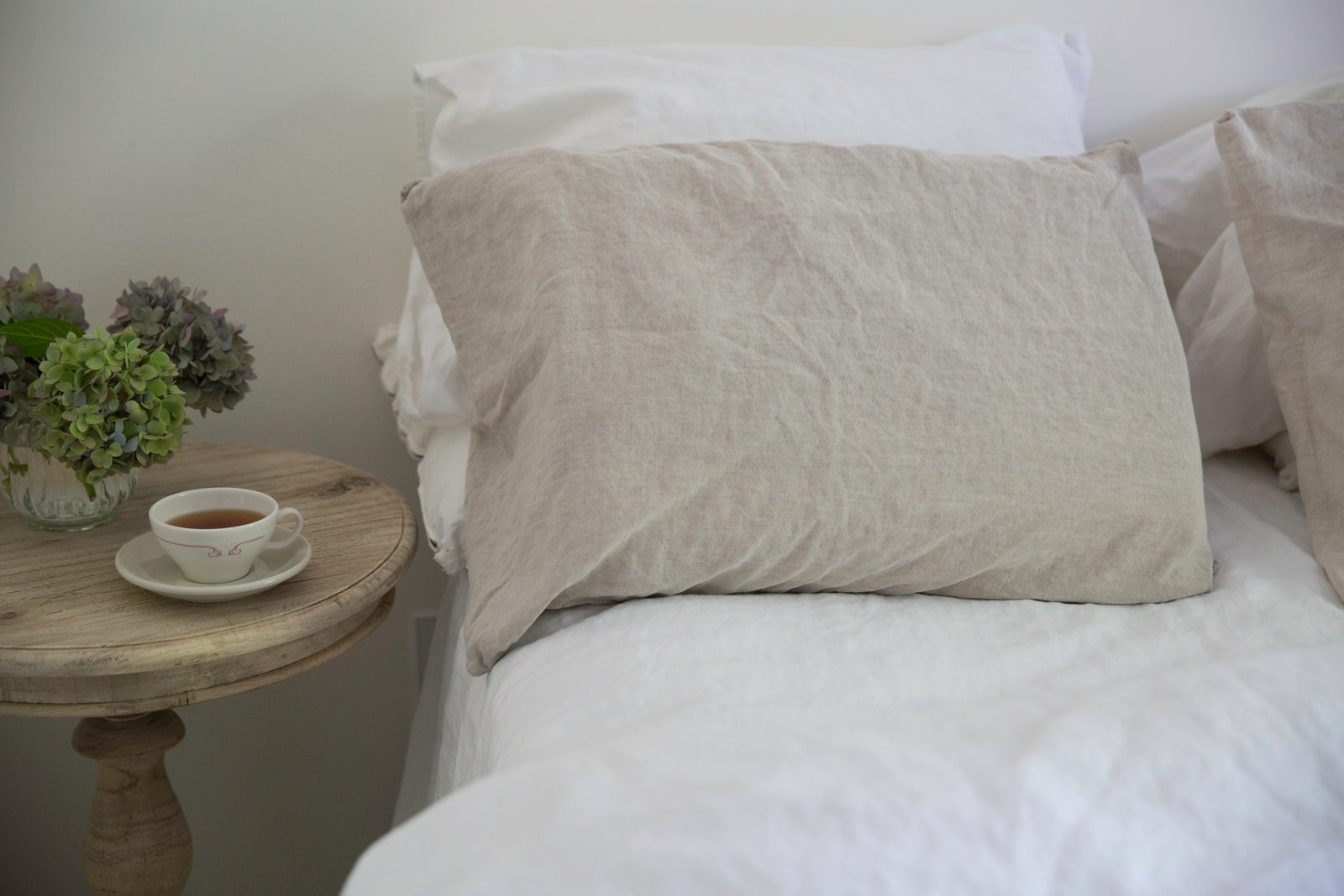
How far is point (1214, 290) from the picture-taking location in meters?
0.94

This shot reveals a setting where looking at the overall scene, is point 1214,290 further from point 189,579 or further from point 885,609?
point 189,579

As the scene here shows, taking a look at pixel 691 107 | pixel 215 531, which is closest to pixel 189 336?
pixel 215 531

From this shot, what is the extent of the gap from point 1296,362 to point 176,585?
0.87 metres

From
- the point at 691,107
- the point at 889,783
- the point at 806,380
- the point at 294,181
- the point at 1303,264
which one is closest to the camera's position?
the point at 889,783

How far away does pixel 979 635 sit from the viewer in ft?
2.07

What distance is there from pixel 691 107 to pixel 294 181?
1.54 ft

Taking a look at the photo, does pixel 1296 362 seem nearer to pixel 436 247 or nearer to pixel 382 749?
pixel 436 247

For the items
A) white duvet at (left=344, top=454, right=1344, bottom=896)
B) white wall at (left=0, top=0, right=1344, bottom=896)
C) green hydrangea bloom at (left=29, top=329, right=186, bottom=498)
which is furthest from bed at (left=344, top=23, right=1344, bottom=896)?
green hydrangea bloom at (left=29, top=329, right=186, bottom=498)

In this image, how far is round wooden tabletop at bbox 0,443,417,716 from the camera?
0.63 m

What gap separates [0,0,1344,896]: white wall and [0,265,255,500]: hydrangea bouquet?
0.27m

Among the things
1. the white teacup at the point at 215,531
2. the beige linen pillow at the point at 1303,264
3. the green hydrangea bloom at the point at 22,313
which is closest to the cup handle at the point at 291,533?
the white teacup at the point at 215,531

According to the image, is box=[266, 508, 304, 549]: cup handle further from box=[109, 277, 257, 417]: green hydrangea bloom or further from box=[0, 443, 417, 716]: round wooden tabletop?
box=[109, 277, 257, 417]: green hydrangea bloom

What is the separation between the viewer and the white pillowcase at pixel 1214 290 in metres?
0.90

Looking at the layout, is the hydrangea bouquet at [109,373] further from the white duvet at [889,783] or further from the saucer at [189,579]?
the white duvet at [889,783]
